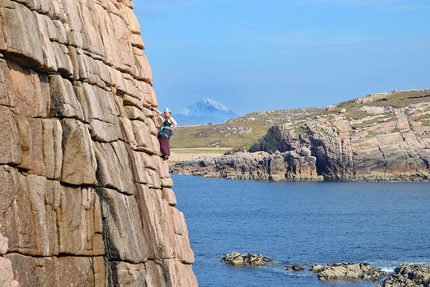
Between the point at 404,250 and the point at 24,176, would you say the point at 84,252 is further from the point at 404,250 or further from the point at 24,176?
the point at 404,250

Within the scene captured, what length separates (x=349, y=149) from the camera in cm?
17250

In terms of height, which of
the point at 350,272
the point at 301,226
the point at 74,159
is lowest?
the point at 350,272

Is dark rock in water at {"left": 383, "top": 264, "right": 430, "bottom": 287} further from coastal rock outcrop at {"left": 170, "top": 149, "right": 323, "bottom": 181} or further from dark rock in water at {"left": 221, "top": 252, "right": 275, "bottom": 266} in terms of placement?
coastal rock outcrop at {"left": 170, "top": 149, "right": 323, "bottom": 181}

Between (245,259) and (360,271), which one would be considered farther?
(245,259)

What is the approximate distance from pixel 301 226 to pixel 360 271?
129 ft

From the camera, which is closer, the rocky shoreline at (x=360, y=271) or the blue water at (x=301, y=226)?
the rocky shoreline at (x=360, y=271)

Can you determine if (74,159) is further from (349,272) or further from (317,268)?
(317,268)

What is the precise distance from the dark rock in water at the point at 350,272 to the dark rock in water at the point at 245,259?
25.6ft

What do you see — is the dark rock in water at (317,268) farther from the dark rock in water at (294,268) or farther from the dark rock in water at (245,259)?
the dark rock in water at (245,259)

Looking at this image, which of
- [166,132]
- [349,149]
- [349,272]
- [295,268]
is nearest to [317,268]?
[295,268]

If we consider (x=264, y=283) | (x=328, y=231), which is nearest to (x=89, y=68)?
(x=264, y=283)

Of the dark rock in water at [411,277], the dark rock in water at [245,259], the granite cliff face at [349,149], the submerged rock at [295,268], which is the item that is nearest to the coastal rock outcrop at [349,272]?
the submerged rock at [295,268]

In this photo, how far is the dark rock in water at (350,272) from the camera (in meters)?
67.5

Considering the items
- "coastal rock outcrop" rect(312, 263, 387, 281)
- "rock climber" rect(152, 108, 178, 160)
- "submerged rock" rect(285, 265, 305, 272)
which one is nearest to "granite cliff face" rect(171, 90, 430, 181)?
"submerged rock" rect(285, 265, 305, 272)
